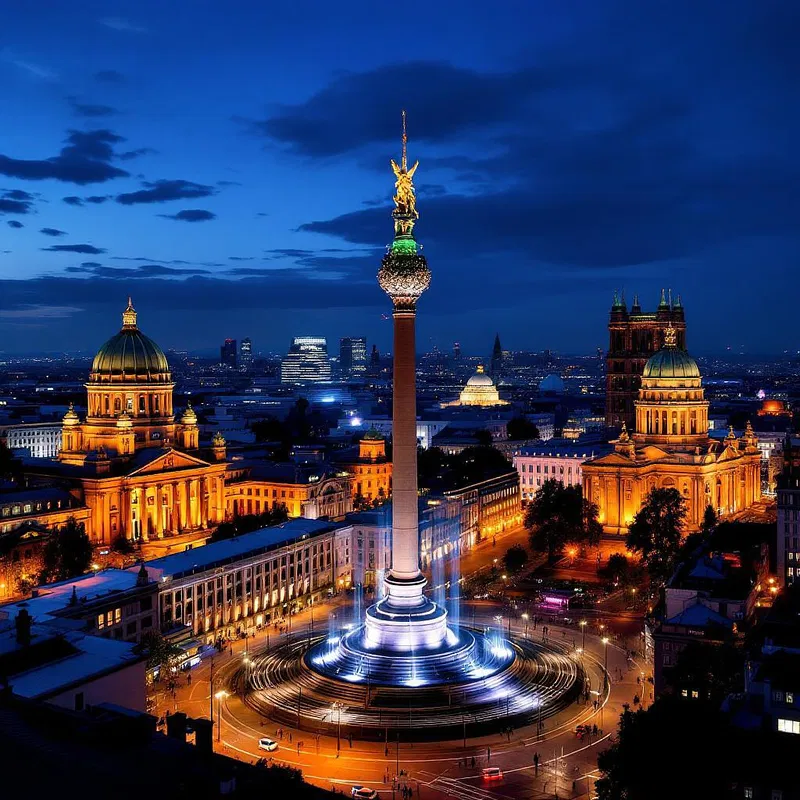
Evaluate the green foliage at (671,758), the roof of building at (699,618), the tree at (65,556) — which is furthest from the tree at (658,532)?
the tree at (65,556)

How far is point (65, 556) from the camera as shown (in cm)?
9081

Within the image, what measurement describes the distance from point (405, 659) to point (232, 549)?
22986mm

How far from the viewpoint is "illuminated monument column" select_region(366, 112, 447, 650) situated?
72000 mm

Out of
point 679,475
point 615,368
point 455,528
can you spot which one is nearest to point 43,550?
point 455,528

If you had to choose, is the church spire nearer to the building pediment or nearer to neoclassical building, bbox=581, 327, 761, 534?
the building pediment

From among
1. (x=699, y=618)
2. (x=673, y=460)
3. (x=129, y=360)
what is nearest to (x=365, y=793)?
(x=699, y=618)

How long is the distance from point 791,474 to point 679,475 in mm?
37487

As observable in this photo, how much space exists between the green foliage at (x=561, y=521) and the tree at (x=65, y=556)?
47700 millimetres

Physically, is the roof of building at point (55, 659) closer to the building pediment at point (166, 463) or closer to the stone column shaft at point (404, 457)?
the stone column shaft at point (404, 457)

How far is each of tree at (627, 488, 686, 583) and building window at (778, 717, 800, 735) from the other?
1980 inches

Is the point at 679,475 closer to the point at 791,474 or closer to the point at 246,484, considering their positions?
the point at 791,474

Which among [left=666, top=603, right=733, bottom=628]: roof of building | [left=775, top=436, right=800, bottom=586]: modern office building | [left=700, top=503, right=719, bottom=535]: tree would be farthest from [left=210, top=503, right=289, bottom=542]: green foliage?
[left=666, top=603, right=733, bottom=628]: roof of building

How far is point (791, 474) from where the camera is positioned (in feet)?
306

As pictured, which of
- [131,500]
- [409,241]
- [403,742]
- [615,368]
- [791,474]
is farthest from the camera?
[615,368]
